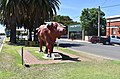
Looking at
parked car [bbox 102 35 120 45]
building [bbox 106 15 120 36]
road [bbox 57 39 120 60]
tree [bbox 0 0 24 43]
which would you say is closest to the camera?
road [bbox 57 39 120 60]

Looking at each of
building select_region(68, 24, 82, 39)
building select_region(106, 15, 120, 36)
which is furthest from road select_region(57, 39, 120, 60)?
building select_region(68, 24, 82, 39)

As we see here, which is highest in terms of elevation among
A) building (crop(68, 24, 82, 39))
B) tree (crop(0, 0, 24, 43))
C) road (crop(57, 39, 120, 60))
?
tree (crop(0, 0, 24, 43))

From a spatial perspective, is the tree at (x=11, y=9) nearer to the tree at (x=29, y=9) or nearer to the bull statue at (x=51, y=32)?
the tree at (x=29, y=9)

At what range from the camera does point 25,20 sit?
163ft

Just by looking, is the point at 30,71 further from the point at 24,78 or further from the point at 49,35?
the point at 49,35

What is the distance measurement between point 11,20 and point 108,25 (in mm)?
27414

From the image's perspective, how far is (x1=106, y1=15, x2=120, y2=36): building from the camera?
60644 millimetres

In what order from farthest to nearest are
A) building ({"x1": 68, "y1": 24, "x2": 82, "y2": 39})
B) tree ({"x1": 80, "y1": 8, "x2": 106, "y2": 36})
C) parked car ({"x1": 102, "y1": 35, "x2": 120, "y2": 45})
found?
building ({"x1": 68, "y1": 24, "x2": 82, "y2": 39})
tree ({"x1": 80, "y1": 8, "x2": 106, "y2": 36})
parked car ({"x1": 102, "y1": 35, "x2": 120, "y2": 45})

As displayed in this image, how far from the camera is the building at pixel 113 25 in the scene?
60.6 metres

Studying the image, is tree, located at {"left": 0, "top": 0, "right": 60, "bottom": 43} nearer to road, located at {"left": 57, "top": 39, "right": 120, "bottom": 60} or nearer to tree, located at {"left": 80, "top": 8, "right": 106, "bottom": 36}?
road, located at {"left": 57, "top": 39, "right": 120, "bottom": 60}

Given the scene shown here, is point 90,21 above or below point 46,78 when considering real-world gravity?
above

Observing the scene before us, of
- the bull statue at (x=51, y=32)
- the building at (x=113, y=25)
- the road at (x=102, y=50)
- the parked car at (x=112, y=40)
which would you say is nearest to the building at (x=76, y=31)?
the building at (x=113, y=25)

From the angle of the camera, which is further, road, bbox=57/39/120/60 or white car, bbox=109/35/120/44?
white car, bbox=109/35/120/44

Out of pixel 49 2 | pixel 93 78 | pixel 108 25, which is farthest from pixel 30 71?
pixel 108 25
